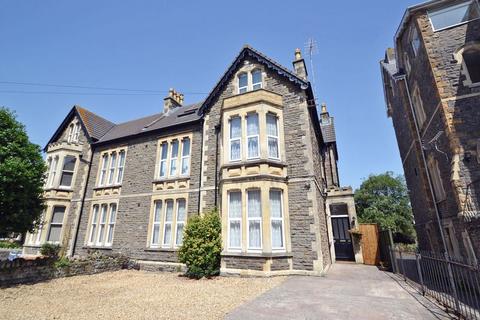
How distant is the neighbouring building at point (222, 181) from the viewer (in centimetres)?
1051

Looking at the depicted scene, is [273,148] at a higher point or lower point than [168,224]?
Result: higher

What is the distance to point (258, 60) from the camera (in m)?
13.7

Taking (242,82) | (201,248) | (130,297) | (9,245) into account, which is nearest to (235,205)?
(201,248)

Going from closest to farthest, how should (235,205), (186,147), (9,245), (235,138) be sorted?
(235,205) → (235,138) → (186,147) → (9,245)

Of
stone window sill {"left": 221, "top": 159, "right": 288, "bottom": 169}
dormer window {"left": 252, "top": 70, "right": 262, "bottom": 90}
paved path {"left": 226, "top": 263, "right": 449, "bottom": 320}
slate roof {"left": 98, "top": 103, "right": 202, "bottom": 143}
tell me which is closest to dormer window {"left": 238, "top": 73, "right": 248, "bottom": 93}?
dormer window {"left": 252, "top": 70, "right": 262, "bottom": 90}

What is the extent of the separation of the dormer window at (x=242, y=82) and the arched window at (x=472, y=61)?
9.82 m

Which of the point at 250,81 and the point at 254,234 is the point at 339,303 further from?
the point at 250,81

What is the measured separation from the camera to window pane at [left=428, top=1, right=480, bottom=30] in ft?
32.8

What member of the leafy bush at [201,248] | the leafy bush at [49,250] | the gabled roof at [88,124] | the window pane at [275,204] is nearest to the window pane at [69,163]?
the gabled roof at [88,124]

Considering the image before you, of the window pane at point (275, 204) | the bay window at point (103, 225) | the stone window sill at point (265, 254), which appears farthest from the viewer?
the bay window at point (103, 225)

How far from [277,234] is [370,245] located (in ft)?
25.2

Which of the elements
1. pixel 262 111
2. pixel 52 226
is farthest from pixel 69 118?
pixel 262 111

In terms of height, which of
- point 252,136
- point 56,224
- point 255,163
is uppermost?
point 252,136

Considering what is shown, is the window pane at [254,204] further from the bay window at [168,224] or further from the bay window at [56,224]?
the bay window at [56,224]
